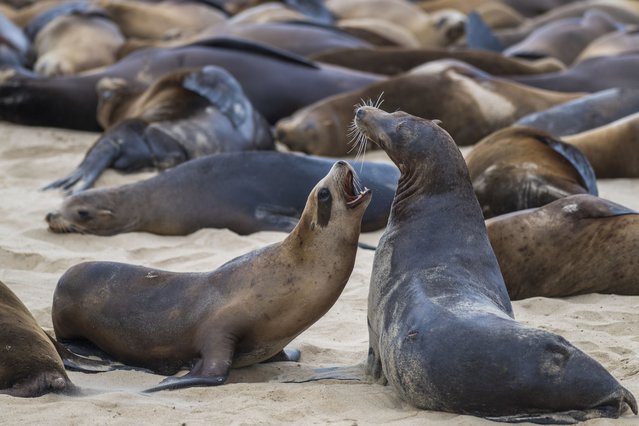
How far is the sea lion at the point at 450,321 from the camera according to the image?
3967mm

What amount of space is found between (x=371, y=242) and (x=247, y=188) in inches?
32.5

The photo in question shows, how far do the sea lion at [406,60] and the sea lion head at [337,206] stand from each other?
6.67 m

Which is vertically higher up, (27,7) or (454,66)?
(454,66)

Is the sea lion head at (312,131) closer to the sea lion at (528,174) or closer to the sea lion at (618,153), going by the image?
the sea lion at (618,153)

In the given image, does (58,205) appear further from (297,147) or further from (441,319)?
(441,319)

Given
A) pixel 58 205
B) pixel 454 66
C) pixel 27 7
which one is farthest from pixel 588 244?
pixel 27 7

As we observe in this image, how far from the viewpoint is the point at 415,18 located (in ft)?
51.2

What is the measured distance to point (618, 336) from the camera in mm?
5121

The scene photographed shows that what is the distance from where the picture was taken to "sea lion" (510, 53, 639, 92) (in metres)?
10.9

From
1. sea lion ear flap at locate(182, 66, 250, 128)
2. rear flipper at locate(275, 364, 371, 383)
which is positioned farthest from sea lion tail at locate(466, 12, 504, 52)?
rear flipper at locate(275, 364, 371, 383)

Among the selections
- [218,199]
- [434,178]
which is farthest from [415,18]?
[434,178]

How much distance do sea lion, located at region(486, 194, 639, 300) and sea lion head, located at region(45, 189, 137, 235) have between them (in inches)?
89.5

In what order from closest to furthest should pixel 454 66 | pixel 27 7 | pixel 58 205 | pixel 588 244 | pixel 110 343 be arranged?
1. pixel 110 343
2. pixel 588 244
3. pixel 58 205
4. pixel 454 66
5. pixel 27 7

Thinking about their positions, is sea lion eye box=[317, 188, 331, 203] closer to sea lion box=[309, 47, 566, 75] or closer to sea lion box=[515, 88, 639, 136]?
sea lion box=[515, 88, 639, 136]
